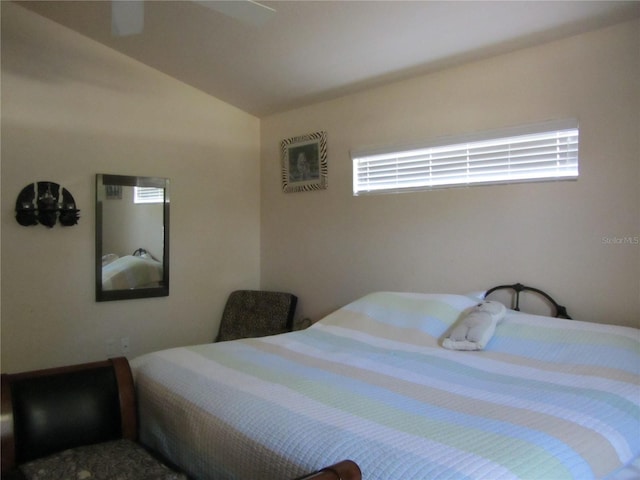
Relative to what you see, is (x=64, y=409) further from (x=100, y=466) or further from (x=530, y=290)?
(x=530, y=290)

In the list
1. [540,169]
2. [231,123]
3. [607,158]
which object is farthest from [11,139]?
[607,158]

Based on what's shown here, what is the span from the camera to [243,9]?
5.88 feet

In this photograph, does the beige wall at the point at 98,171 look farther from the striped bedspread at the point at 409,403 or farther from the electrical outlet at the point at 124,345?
the striped bedspread at the point at 409,403

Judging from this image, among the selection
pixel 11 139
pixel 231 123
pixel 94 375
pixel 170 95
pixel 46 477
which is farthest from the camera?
pixel 231 123

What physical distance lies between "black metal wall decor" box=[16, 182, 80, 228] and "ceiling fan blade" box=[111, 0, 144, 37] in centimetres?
128

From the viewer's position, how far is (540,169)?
8.06 feet

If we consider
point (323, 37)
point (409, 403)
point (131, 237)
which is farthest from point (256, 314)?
point (409, 403)

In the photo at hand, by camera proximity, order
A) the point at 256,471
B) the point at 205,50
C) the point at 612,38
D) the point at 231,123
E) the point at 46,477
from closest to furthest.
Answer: the point at 256,471
the point at 46,477
the point at 612,38
the point at 205,50
the point at 231,123

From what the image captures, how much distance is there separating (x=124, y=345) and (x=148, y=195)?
1.06 metres

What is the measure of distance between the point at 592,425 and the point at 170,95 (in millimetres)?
3266

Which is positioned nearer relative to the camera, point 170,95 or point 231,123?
point 170,95

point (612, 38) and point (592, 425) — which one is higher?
point (612, 38)

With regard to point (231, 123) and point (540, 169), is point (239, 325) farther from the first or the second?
point (540, 169)

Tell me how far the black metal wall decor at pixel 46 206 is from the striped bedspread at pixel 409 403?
136 cm
